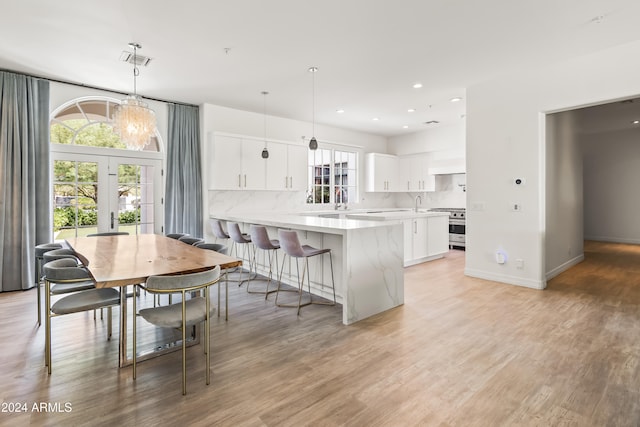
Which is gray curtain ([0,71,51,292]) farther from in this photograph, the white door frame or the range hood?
the range hood

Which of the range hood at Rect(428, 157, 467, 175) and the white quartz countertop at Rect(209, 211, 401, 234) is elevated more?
the range hood at Rect(428, 157, 467, 175)

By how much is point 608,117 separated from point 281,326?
820cm

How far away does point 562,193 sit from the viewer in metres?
5.23

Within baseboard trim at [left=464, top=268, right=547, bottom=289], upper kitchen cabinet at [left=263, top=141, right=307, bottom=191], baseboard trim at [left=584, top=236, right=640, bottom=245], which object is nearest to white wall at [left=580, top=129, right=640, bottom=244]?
baseboard trim at [left=584, top=236, right=640, bottom=245]

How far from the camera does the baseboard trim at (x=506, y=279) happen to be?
14.3 feet

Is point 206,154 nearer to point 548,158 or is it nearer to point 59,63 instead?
point 59,63

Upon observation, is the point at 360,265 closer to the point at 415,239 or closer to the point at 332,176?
the point at 415,239

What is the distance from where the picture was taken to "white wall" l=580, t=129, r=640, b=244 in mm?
8344

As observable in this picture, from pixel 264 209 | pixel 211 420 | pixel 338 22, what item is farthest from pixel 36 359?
pixel 264 209

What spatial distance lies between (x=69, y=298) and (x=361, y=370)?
2.31 metres

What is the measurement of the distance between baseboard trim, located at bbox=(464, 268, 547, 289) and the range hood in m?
3.14

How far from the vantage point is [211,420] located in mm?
1839

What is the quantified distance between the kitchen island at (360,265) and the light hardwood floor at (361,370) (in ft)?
0.61

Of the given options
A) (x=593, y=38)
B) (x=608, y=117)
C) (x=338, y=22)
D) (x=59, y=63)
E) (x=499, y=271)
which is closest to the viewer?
(x=338, y=22)
